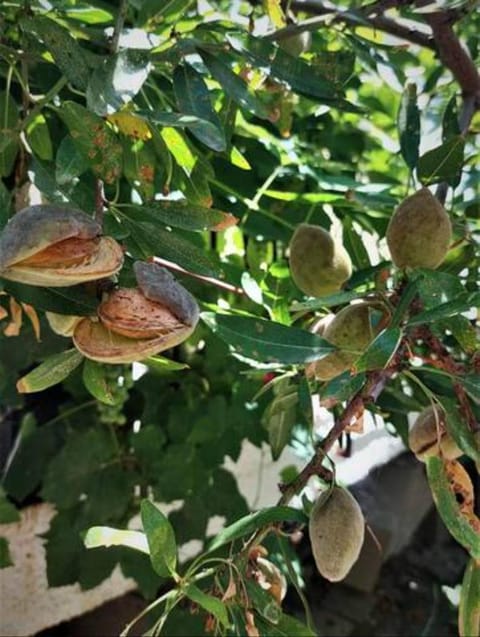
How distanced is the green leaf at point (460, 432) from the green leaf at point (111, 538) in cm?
24

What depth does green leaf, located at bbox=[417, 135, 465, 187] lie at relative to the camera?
754 mm

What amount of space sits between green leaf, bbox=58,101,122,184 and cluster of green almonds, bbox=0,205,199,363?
0.09 m

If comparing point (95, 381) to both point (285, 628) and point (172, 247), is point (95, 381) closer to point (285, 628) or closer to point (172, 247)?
point (172, 247)

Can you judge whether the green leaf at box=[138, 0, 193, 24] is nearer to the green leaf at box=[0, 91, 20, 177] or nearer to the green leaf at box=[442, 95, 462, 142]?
the green leaf at box=[0, 91, 20, 177]

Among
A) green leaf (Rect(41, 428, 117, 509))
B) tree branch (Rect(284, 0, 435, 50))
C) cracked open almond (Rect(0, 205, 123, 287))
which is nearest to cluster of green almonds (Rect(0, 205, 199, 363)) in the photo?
cracked open almond (Rect(0, 205, 123, 287))

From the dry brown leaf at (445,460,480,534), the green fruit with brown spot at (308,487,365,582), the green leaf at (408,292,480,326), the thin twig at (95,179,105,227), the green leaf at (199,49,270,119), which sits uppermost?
the green leaf at (199,49,270,119)

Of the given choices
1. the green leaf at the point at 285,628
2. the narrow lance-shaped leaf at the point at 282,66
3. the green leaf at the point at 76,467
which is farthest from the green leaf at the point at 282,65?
the green leaf at the point at 76,467

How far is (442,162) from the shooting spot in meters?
0.77

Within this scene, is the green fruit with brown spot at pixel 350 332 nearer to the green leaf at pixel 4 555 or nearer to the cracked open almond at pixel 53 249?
the cracked open almond at pixel 53 249

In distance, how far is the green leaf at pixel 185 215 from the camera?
25.0 inches

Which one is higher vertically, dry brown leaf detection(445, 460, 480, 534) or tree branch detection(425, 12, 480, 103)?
tree branch detection(425, 12, 480, 103)

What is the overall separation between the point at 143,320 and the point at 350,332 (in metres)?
0.23

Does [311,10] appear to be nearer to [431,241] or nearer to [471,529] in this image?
[431,241]

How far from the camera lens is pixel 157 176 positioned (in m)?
0.87
